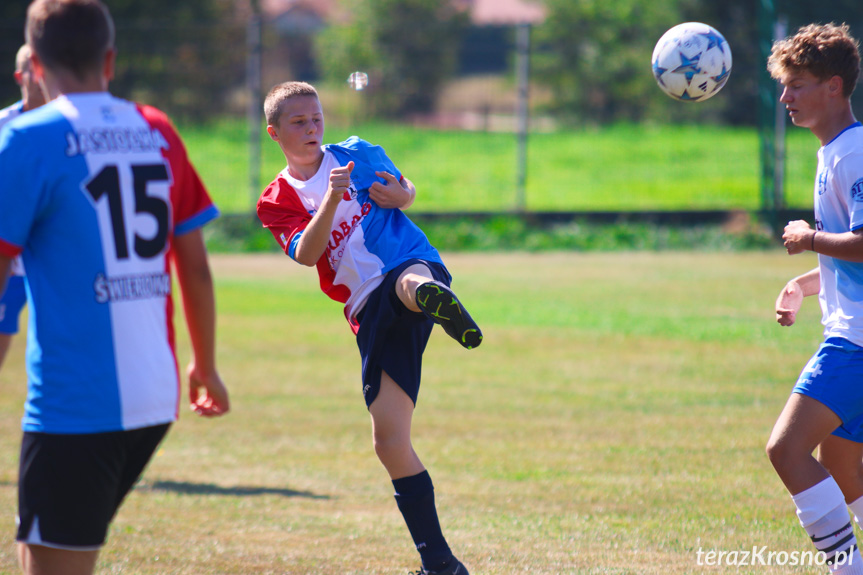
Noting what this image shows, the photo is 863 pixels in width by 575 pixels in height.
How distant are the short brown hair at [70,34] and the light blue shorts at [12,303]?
101 inches

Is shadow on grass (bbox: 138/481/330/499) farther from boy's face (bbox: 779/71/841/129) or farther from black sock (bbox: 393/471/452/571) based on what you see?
boy's face (bbox: 779/71/841/129)

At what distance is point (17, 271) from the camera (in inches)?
185

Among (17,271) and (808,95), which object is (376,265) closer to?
(808,95)

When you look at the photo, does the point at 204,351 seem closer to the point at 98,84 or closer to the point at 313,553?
the point at 98,84

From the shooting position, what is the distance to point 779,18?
16.4 metres

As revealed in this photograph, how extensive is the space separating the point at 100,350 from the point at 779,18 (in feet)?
52.8

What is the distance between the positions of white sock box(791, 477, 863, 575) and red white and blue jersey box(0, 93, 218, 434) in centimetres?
228

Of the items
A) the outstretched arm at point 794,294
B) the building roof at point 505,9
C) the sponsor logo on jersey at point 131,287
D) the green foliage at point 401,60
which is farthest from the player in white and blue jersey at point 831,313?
the building roof at point 505,9

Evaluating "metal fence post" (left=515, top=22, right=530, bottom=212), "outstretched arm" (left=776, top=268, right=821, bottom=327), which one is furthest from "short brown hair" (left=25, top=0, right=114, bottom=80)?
"metal fence post" (left=515, top=22, right=530, bottom=212)

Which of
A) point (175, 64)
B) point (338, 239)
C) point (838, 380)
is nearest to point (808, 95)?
point (838, 380)

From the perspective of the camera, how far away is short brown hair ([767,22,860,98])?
352 centimetres

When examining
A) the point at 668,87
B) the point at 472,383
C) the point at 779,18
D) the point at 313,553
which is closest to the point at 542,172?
the point at 779,18

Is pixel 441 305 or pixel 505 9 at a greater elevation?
pixel 505 9

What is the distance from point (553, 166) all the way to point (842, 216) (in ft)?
54.6
